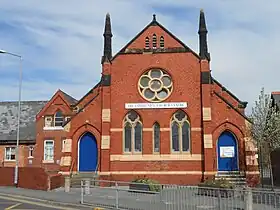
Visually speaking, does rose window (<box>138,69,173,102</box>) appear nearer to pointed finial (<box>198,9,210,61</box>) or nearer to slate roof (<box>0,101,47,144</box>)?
pointed finial (<box>198,9,210,61</box>)

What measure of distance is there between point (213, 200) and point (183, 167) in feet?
52.3

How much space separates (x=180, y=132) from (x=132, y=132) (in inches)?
140

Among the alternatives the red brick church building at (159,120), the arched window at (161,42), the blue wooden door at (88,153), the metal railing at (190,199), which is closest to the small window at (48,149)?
the red brick church building at (159,120)

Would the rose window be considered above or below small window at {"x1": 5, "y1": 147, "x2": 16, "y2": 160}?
above

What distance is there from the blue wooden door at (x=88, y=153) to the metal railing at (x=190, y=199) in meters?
11.8

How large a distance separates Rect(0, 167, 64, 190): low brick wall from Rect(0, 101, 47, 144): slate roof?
1366 cm

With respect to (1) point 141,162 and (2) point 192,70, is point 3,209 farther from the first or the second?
(2) point 192,70

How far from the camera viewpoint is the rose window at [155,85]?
30.0 meters

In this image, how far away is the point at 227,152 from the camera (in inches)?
1139

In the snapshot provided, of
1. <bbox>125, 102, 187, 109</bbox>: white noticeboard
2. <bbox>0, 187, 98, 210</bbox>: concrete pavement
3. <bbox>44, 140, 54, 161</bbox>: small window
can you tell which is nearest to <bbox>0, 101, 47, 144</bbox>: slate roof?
<bbox>44, 140, 54, 161</bbox>: small window

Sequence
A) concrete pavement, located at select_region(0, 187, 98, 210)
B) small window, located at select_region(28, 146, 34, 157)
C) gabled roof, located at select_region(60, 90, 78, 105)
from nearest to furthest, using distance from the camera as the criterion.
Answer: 1. concrete pavement, located at select_region(0, 187, 98, 210)
2. small window, located at select_region(28, 146, 34, 157)
3. gabled roof, located at select_region(60, 90, 78, 105)

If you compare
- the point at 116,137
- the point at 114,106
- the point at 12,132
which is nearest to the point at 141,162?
the point at 116,137

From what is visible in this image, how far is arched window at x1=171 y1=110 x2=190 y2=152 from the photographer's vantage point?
2933 cm

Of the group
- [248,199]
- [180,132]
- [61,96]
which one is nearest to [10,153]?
[61,96]
